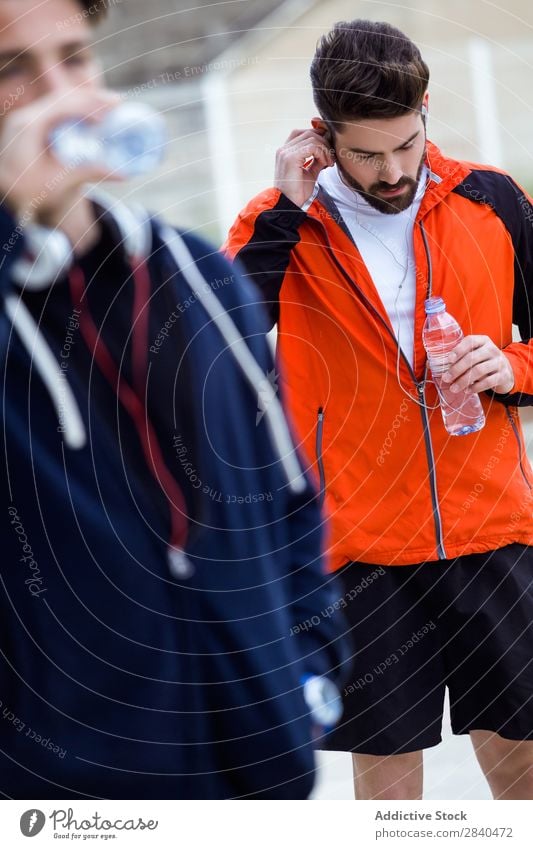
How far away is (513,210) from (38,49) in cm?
65

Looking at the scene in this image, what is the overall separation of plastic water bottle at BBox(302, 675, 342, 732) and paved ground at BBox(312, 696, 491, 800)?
34cm

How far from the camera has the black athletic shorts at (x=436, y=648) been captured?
1430mm

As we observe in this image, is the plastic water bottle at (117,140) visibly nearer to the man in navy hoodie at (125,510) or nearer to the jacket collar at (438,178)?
the man in navy hoodie at (125,510)

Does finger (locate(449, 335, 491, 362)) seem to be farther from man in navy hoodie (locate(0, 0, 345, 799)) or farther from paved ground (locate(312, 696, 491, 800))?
paved ground (locate(312, 696, 491, 800))

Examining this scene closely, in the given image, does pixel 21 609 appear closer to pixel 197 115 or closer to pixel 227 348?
pixel 227 348

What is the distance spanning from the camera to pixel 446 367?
4.36 feet

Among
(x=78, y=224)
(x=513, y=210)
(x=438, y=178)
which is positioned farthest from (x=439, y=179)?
(x=78, y=224)

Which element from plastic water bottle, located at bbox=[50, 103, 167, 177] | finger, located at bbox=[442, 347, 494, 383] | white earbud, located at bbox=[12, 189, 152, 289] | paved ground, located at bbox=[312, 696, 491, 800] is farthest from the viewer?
paved ground, located at bbox=[312, 696, 491, 800]

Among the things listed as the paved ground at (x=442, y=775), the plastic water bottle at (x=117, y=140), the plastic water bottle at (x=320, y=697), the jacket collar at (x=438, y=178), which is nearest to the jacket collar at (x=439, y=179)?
the jacket collar at (x=438, y=178)

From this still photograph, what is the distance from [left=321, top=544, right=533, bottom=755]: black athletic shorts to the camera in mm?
1430

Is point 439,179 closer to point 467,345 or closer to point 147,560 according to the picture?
point 467,345

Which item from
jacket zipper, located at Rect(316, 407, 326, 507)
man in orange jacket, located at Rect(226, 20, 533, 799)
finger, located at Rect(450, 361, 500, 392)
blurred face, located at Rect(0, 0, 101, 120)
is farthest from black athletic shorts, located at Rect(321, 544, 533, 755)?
blurred face, located at Rect(0, 0, 101, 120)

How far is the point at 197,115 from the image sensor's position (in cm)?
305
